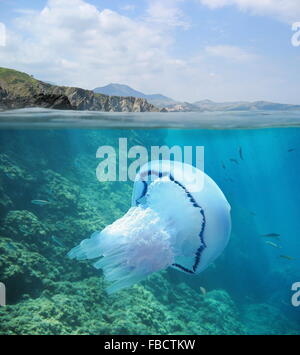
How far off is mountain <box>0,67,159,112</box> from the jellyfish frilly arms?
3.95 meters

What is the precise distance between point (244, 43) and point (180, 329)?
5.19 metres

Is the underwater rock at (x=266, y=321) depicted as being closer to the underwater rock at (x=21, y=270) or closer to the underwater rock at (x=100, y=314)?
the underwater rock at (x=100, y=314)

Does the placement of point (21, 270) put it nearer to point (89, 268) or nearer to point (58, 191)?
point (89, 268)

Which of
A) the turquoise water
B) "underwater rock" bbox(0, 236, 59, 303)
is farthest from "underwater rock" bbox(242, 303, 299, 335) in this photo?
"underwater rock" bbox(0, 236, 59, 303)

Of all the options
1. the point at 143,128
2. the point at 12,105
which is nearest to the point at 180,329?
the point at 12,105

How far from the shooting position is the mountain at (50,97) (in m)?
6.05

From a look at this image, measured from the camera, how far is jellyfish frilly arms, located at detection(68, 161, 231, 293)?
9.54 ft

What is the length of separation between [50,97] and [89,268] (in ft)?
12.2

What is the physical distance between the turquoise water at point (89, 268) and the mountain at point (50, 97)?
3.24 ft

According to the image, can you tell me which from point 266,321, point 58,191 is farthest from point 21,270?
point 266,321

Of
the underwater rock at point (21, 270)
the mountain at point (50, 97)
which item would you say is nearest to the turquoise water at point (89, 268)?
the underwater rock at point (21, 270)

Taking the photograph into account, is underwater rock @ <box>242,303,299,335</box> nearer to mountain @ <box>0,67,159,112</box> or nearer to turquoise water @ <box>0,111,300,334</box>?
turquoise water @ <box>0,111,300,334</box>
